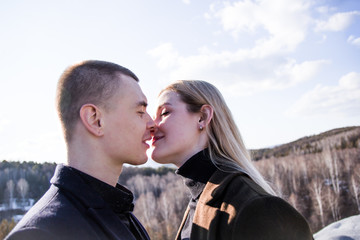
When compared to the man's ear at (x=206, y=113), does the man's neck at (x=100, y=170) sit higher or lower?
lower

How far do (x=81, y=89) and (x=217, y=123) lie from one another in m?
1.56

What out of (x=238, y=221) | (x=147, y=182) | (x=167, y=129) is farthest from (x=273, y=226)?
(x=147, y=182)

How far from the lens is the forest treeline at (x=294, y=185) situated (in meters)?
44.7

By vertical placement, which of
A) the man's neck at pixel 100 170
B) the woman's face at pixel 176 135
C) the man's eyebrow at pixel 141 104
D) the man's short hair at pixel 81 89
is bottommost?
the man's neck at pixel 100 170

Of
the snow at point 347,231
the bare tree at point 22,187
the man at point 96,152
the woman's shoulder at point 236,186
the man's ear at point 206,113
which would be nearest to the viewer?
the man at point 96,152

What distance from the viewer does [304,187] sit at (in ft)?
179

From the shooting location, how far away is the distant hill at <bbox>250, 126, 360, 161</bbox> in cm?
7366

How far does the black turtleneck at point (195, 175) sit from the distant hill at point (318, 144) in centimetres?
6915

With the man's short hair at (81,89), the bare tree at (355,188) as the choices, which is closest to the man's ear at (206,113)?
the man's short hair at (81,89)

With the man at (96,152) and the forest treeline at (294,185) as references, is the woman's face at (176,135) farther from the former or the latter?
the forest treeline at (294,185)

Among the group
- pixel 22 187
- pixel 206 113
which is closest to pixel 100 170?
pixel 206 113

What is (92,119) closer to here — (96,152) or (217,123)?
(96,152)

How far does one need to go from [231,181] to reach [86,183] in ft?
3.86

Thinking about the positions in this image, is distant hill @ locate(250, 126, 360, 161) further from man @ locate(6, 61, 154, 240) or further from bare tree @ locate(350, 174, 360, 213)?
man @ locate(6, 61, 154, 240)
